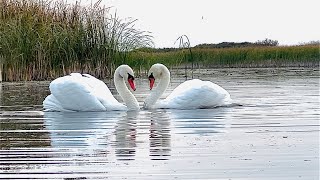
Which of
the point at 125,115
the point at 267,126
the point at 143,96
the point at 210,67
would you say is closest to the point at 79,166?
the point at 267,126

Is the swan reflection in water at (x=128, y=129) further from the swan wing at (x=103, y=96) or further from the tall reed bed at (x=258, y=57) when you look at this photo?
the tall reed bed at (x=258, y=57)

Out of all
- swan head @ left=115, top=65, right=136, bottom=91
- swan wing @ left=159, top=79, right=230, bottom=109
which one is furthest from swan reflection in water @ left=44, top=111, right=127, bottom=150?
swan head @ left=115, top=65, right=136, bottom=91

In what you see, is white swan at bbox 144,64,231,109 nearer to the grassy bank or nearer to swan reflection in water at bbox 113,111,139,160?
swan reflection in water at bbox 113,111,139,160

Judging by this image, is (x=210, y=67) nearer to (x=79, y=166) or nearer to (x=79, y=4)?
(x=79, y=4)

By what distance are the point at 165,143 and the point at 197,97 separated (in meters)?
4.65

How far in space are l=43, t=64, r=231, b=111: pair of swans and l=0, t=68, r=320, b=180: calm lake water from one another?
281 millimetres

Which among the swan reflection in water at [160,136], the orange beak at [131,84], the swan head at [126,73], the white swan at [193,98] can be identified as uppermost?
the swan head at [126,73]

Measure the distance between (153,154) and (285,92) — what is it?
924 centimetres

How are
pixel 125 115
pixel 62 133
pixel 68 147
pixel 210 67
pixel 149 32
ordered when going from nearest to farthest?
pixel 68 147, pixel 62 133, pixel 125 115, pixel 149 32, pixel 210 67

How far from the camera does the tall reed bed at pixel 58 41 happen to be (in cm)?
2130

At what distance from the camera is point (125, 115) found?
36.2ft

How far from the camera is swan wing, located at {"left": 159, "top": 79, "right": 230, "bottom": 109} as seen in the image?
11930 mm

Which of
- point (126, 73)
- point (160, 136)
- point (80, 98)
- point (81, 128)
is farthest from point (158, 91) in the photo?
point (160, 136)

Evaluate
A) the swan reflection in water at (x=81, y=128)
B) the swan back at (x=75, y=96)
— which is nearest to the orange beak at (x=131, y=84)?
the swan back at (x=75, y=96)
